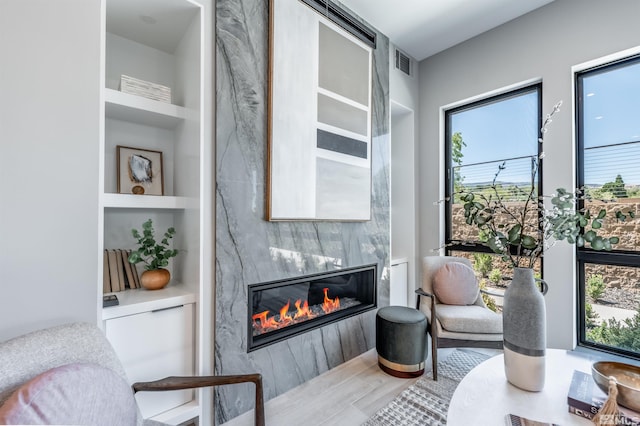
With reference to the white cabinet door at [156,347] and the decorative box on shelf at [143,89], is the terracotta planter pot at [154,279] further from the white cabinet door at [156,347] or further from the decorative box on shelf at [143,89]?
the decorative box on shelf at [143,89]

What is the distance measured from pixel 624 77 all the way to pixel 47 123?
12.8 ft

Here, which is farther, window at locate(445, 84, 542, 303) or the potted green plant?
window at locate(445, 84, 542, 303)

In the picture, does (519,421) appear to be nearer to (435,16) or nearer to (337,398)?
(337,398)

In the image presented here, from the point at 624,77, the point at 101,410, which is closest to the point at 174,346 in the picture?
the point at 101,410

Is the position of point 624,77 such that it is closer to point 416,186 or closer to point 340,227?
point 416,186

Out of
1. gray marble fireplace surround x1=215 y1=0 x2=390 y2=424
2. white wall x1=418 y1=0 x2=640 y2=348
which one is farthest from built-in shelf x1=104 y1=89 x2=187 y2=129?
white wall x1=418 y1=0 x2=640 y2=348

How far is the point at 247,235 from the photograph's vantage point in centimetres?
190

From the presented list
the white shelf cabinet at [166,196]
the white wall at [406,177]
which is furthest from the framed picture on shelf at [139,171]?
the white wall at [406,177]

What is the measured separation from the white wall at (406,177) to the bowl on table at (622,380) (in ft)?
7.55

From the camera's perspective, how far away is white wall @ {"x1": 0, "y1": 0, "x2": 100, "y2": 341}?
3.86 ft

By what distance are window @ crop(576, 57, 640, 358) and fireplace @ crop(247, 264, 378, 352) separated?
1826mm

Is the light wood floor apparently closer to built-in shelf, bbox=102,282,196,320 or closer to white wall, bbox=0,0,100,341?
built-in shelf, bbox=102,282,196,320

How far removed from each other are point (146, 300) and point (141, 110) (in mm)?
1097

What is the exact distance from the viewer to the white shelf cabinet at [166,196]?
5.16ft
